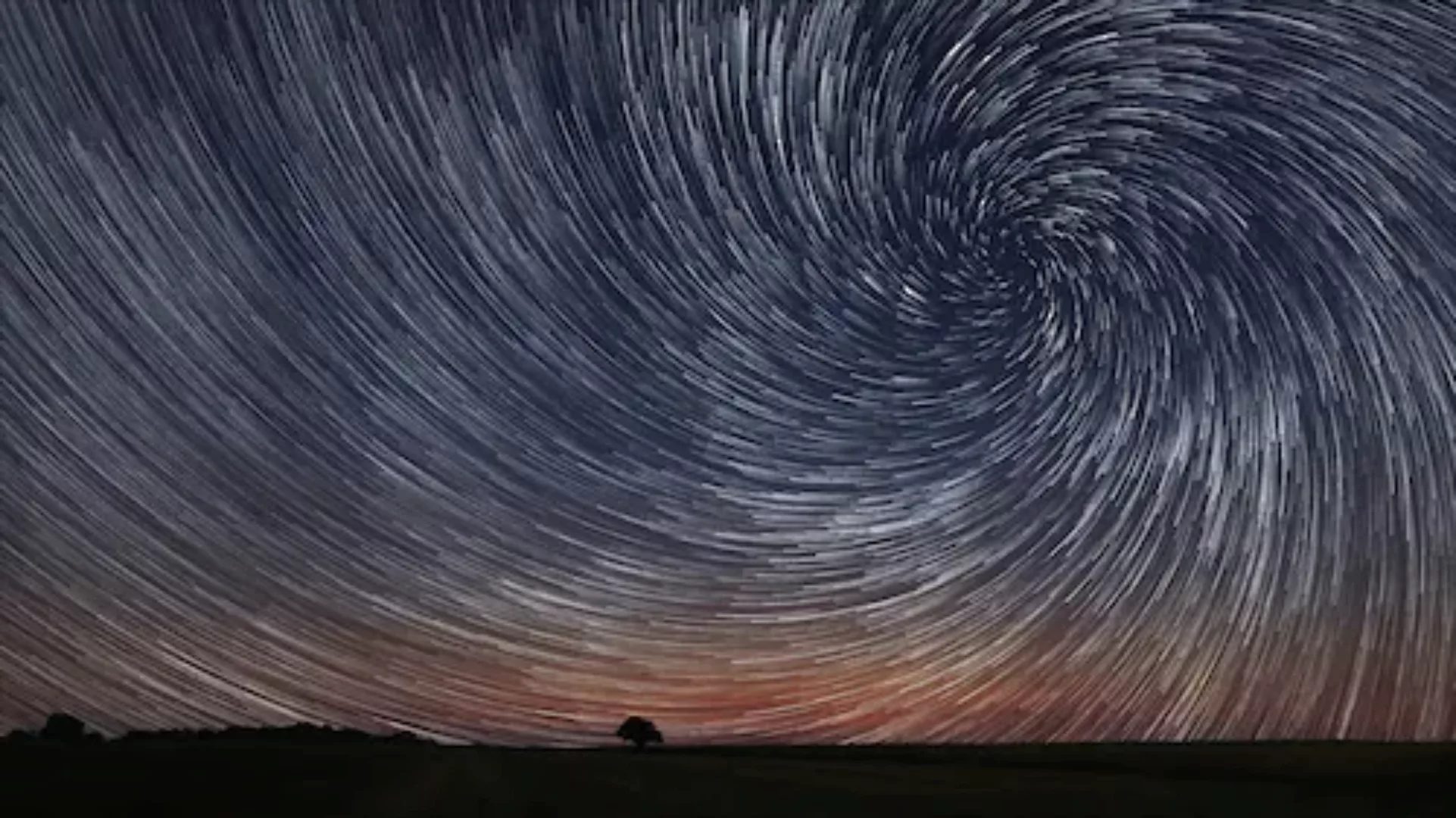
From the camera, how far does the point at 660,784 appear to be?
17.2m

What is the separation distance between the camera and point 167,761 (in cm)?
1769

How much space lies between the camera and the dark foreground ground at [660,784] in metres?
15.1

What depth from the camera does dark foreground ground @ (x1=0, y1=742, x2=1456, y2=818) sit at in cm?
1507

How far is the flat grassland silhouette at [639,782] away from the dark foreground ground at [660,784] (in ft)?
0.13

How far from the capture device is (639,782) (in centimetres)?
1706

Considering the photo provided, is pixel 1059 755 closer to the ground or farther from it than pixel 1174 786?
farther from it

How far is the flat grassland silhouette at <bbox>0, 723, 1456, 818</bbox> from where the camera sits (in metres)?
15.1

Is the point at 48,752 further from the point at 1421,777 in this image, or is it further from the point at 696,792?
the point at 1421,777

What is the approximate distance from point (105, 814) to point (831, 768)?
10.6m

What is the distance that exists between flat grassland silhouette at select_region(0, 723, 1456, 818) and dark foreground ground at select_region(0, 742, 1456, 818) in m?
0.04

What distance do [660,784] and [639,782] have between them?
33 centimetres

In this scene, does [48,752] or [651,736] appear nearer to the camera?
[48,752]

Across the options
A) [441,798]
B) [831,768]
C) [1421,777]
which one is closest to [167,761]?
[441,798]

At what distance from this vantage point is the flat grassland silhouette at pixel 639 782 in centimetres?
1512
